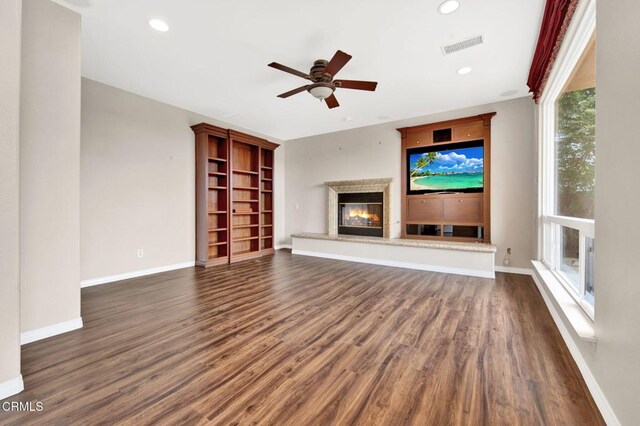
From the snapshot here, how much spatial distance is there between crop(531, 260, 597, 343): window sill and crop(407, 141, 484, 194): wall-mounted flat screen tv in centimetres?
199

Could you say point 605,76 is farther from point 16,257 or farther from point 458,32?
point 16,257

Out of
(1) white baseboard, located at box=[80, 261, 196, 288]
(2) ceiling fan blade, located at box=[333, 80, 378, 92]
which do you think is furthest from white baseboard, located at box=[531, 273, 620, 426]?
(1) white baseboard, located at box=[80, 261, 196, 288]

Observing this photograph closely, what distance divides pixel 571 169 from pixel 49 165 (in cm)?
483

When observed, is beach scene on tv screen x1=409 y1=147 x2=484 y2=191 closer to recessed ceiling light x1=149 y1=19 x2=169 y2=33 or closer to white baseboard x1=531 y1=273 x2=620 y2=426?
white baseboard x1=531 y1=273 x2=620 y2=426

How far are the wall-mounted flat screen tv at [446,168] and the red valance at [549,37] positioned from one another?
1.53 m

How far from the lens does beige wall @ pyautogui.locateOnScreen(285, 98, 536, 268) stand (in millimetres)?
4102

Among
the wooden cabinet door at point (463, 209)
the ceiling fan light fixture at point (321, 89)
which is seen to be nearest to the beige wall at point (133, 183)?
the ceiling fan light fixture at point (321, 89)

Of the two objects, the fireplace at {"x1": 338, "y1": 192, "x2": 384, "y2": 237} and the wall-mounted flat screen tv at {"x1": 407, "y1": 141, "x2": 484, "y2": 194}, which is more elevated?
the wall-mounted flat screen tv at {"x1": 407, "y1": 141, "x2": 484, "y2": 194}

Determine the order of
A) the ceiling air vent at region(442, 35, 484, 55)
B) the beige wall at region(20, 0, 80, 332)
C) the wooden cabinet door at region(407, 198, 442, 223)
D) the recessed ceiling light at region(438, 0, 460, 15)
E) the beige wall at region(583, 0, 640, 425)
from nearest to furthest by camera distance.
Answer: the beige wall at region(583, 0, 640, 425) < the beige wall at region(20, 0, 80, 332) < the recessed ceiling light at region(438, 0, 460, 15) < the ceiling air vent at region(442, 35, 484, 55) < the wooden cabinet door at region(407, 198, 442, 223)

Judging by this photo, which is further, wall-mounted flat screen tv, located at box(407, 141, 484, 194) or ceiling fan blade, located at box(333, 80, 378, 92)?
wall-mounted flat screen tv, located at box(407, 141, 484, 194)

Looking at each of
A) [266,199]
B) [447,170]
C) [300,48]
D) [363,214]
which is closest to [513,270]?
[447,170]

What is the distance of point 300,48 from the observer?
9.34 feet

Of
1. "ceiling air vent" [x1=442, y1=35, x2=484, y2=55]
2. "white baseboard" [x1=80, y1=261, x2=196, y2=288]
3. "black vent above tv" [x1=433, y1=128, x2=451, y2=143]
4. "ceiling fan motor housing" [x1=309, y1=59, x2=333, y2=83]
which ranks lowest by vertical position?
"white baseboard" [x1=80, y1=261, x2=196, y2=288]

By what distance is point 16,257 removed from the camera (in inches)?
61.3
